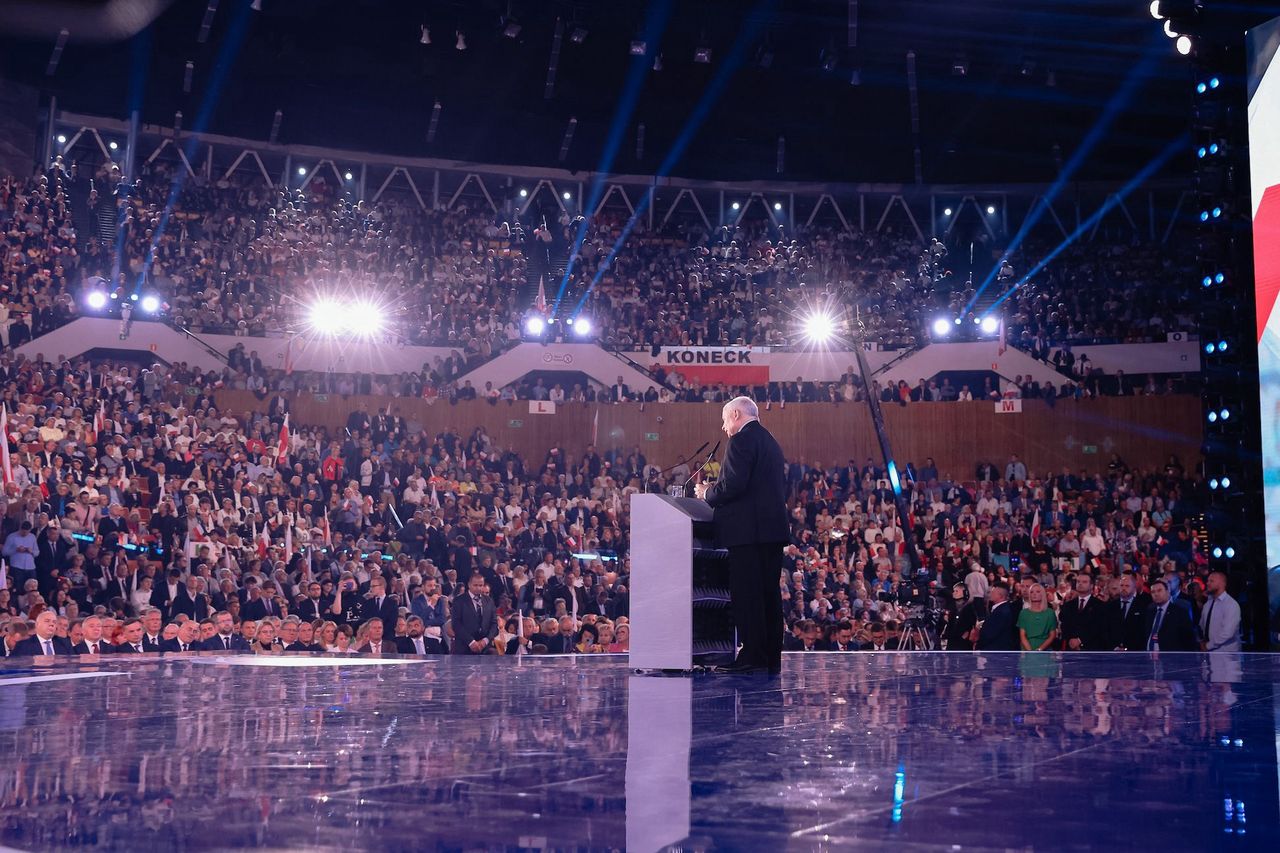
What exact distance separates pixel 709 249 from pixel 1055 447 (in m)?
7.13

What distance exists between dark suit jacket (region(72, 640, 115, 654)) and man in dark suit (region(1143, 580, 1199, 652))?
7.28 meters

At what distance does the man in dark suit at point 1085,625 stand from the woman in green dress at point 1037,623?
0.13 metres

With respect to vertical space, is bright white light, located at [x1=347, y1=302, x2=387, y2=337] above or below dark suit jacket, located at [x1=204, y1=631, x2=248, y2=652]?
above

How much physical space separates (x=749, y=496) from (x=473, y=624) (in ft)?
16.2

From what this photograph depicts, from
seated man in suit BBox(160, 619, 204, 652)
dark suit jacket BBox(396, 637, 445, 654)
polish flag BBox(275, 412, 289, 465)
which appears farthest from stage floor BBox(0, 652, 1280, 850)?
polish flag BBox(275, 412, 289, 465)

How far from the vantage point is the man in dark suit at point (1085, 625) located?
8.46m

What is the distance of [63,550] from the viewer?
9656 mm

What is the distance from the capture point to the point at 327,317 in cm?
1822

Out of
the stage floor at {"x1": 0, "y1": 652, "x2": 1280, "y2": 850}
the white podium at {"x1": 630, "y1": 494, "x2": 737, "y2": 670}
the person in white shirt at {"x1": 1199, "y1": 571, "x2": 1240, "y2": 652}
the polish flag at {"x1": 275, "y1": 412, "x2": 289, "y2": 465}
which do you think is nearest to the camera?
the stage floor at {"x1": 0, "y1": 652, "x2": 1280, "y2": 850}

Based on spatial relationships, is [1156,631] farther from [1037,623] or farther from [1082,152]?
[1082,152]

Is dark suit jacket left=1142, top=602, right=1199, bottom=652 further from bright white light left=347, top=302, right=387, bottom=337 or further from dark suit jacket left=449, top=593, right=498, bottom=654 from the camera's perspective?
bright white light left=347, top=302, right=387, bottom=337

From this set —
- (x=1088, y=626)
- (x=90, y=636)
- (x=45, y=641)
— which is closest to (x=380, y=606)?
(x=90, y=636)

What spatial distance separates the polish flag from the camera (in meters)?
14.1

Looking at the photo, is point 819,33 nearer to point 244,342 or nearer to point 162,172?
point 244,342
